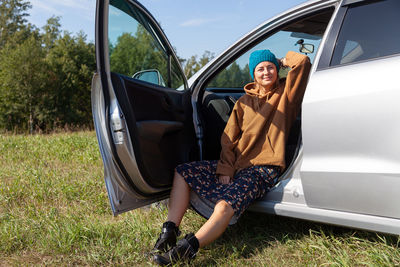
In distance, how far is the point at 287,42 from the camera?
285 cm

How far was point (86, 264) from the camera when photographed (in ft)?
7.45

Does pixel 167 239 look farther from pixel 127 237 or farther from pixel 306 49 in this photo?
pixel 306 49

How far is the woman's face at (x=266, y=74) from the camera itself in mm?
2617

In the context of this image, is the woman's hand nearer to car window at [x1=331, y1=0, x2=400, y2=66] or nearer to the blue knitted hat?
the blue knitted hat

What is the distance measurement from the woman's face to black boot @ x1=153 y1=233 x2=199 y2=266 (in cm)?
120

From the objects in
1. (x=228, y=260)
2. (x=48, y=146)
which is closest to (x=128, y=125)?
(x=228, y=260)

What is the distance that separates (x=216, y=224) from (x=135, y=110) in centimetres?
92

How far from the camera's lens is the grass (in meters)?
2.17

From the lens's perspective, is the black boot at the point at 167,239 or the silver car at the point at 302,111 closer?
the silver car at the point at 302,111

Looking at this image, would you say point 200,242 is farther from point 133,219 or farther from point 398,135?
point 398,135

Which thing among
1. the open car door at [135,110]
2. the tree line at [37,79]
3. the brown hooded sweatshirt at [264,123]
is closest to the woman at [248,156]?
the brown hooded sweatshirt at [264,123]

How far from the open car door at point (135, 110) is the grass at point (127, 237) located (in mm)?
313

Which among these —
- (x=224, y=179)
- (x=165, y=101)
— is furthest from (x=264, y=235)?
(x=165, y=101)

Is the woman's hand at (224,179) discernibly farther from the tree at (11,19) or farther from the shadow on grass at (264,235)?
the tree at (11,19)
